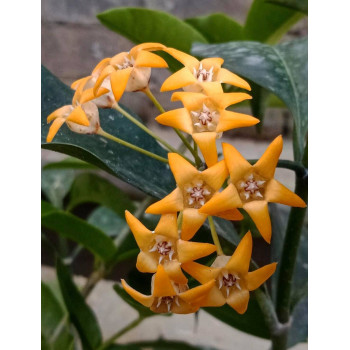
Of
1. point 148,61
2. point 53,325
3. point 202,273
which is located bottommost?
point 53,325

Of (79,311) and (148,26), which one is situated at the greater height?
(148,26)

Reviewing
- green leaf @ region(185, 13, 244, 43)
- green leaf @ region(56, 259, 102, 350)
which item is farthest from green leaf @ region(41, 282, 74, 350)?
green leaf @ region(185, 13, 244, 43)

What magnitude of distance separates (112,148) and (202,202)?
10 cm

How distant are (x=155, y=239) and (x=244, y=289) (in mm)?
51

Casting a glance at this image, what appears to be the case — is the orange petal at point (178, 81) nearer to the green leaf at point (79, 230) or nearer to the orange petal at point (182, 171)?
the orange petal at point (182, 171)

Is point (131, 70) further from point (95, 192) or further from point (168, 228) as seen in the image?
point (95, 192)

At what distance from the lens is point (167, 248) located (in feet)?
0.76

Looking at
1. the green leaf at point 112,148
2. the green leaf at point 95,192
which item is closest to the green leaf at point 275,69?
the green leaf at point 112,148

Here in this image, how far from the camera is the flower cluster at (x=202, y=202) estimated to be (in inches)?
9.0

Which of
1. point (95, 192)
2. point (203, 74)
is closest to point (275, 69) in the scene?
point (203, 74)

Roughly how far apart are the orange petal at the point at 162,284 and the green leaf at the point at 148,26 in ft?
0.82

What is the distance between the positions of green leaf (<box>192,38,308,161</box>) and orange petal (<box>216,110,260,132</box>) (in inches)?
4.6
